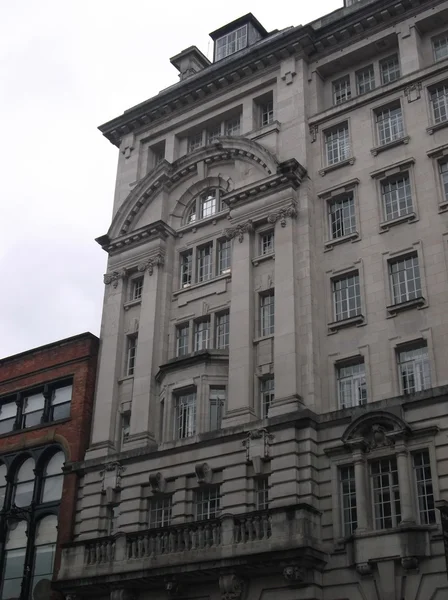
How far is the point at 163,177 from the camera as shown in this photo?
42.3 m

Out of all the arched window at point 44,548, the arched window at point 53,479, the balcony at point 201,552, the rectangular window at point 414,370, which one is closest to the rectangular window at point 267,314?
the rectangular window at point 414,370

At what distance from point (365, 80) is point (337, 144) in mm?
3712

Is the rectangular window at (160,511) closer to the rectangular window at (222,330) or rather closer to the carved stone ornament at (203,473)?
the carved stone ornament at (203,473)

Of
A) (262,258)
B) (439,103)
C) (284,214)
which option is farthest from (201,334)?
(439,103)

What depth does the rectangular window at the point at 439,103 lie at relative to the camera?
116ft

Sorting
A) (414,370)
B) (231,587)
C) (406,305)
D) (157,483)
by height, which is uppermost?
(406,305)

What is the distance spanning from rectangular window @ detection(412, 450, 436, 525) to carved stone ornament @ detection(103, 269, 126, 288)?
18.1 meters

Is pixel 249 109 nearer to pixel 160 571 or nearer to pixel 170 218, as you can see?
pixel 170 218

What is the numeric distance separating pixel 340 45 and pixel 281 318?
573 inches

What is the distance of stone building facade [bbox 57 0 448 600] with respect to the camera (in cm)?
2894

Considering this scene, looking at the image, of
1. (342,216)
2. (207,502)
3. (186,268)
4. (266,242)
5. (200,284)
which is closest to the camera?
(207,502)

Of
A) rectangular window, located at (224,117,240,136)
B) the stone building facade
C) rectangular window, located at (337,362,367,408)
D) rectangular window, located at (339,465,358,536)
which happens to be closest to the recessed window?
the stone building facade

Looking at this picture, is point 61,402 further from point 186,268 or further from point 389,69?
point 389,69

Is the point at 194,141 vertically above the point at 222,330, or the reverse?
the point at 194,141
